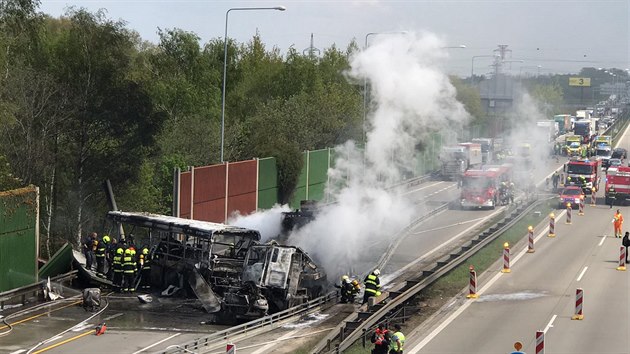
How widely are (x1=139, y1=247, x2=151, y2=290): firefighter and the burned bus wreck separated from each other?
0.19 metres

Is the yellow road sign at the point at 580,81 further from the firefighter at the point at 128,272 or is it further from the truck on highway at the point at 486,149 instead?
the firefighter at the point at 128,272

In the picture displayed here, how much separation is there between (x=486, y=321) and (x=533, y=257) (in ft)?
42.9

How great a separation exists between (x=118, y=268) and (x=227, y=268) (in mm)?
3559

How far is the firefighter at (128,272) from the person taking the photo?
3055cm

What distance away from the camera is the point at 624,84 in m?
186

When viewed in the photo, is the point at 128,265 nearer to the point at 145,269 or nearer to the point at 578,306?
the point at 145,269

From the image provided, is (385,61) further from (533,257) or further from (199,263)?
(199,263)

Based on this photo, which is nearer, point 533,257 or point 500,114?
point 533,257

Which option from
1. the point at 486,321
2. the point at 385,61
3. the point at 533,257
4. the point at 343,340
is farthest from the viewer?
the point at 385,61

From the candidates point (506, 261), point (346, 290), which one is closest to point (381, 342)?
point (346, 290)

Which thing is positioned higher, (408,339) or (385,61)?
(385,61)

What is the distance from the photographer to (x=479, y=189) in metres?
59.0

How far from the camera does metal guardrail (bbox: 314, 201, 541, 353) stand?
78.8ft

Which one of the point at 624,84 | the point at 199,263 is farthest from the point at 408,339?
the point at 624,84
